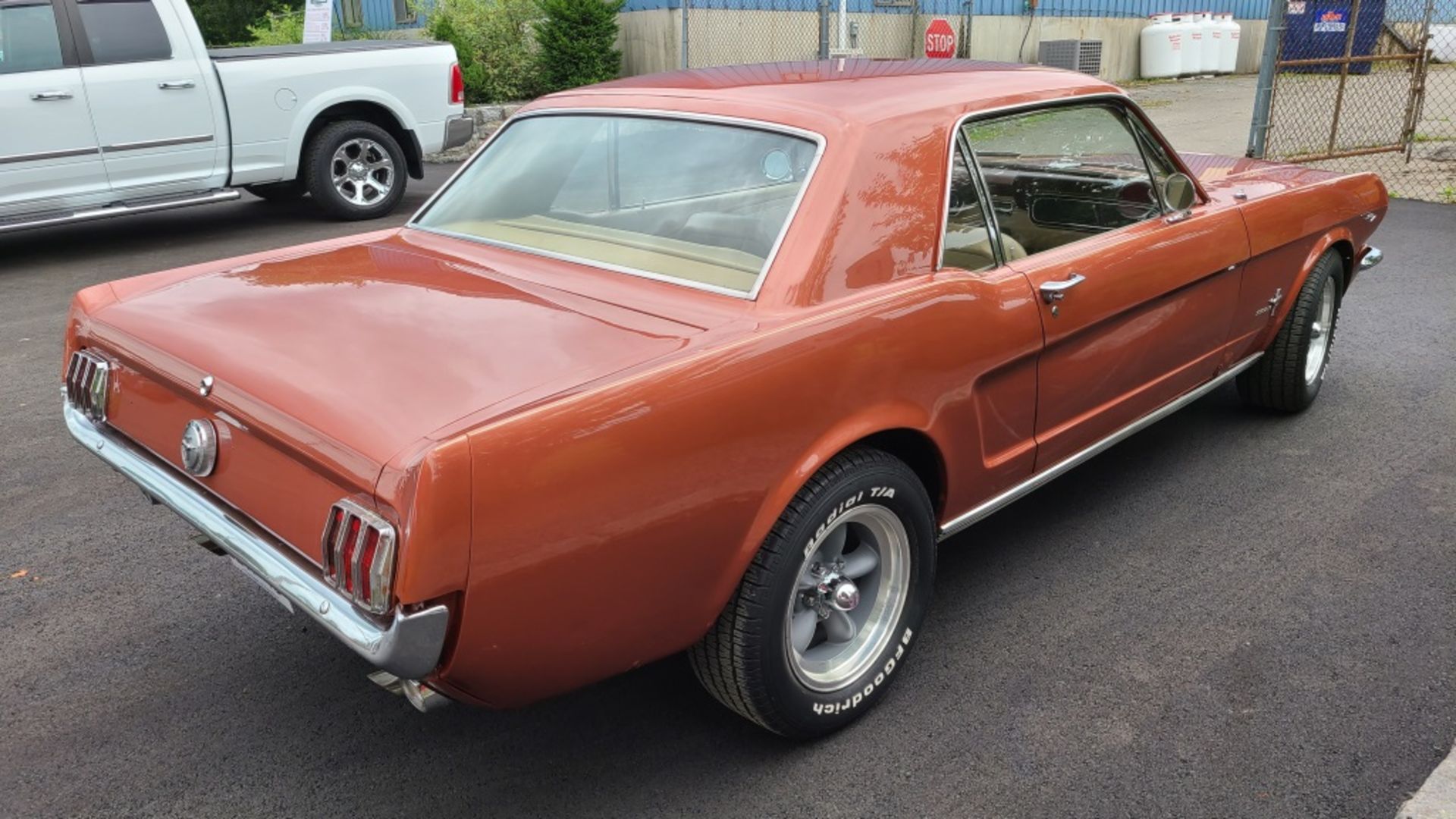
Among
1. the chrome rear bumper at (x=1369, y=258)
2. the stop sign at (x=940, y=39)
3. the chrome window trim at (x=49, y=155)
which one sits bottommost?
the chrome rear bumper at (x=1369, y=258)

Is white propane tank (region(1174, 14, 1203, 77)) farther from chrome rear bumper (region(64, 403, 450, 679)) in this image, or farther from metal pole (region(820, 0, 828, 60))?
chrome rear bumper (region(64, 403, 450, 679))

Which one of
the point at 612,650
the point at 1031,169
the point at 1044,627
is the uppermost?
the point at 1031,169

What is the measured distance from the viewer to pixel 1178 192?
3.75m

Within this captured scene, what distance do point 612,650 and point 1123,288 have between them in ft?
6.55

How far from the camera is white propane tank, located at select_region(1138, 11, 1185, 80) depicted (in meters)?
19.1

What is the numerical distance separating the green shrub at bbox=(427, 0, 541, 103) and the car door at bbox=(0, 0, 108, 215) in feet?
20.0

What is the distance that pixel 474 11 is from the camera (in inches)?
558

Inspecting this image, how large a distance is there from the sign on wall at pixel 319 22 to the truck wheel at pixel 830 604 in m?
10.9

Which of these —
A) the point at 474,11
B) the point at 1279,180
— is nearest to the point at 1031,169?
the point at 1279,180

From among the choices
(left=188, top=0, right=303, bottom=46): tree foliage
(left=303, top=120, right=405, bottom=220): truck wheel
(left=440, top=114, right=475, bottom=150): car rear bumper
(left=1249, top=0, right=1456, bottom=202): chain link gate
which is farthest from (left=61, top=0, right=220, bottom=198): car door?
(left=188, top=0, right=303, bottom=46): tree foliage

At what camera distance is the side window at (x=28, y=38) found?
7.41 metres

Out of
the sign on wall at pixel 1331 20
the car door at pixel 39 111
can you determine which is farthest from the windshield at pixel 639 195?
the sign on wall at pixel 1331 20

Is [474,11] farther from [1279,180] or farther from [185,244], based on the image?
[1279,180]

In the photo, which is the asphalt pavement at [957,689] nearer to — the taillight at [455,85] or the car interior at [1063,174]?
→ the car interior at [1063,174]
